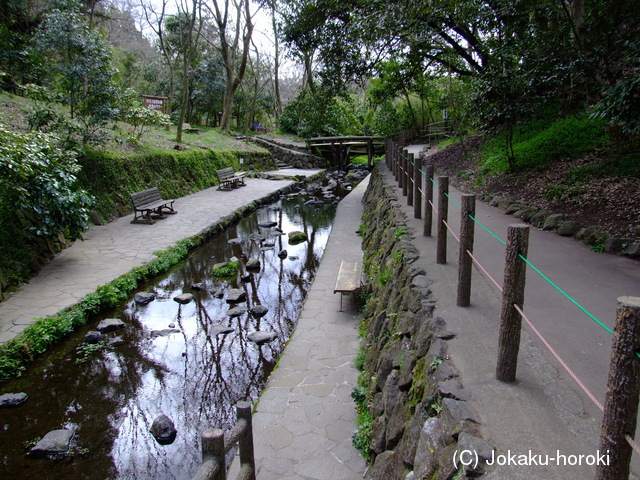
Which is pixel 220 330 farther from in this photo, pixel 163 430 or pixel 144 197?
pixel 144 197

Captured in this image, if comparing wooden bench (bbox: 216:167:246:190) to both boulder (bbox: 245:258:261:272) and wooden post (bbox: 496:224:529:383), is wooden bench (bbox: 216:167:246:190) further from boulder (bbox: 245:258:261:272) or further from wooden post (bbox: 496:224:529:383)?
wooden post (bbox: 496:224:529:383)

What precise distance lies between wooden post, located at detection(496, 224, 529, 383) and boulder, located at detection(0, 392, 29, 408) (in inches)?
205

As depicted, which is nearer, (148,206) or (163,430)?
(163,430)

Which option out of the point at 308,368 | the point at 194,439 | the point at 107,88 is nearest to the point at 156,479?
the point at 194,439

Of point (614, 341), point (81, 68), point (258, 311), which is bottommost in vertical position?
point (258, 311)

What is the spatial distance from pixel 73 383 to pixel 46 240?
13.8 ft

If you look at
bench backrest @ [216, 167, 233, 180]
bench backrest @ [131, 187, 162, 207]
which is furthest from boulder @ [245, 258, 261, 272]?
bench backrest @ [216, 167, 233, 180]

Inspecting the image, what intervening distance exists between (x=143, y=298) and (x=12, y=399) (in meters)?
2.81

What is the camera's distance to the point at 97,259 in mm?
8594

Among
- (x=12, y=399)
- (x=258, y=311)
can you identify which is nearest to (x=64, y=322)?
(x=12, y=399)

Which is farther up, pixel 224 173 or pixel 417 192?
pixel 224 173

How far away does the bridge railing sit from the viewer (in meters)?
2.29

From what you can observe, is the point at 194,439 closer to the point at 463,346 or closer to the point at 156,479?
the point at 156,479

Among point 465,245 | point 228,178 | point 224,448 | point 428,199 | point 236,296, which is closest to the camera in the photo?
point 224,448
